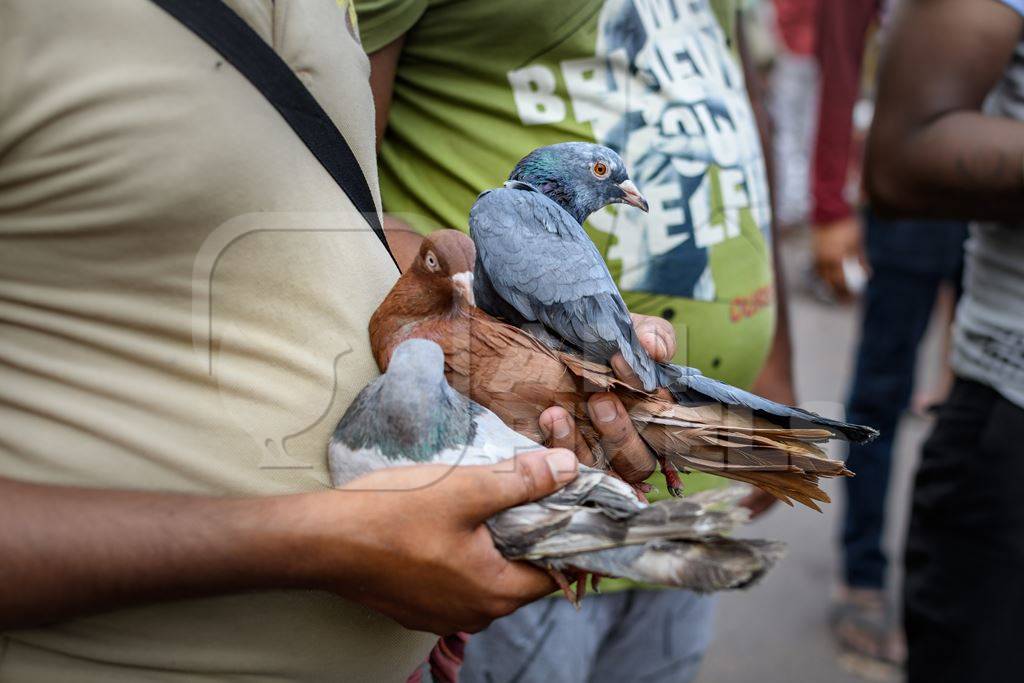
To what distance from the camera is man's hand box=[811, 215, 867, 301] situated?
369 cm

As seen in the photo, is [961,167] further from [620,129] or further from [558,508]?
[558,508]

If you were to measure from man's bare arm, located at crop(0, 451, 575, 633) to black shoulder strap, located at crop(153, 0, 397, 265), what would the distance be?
0.38 meters

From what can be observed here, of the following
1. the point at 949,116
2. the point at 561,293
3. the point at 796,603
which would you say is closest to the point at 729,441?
the point at 561,293

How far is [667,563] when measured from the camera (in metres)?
0.99

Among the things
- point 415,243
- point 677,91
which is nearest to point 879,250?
point 677,91

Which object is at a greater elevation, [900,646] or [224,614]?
[224,614]

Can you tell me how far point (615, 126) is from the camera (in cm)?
154

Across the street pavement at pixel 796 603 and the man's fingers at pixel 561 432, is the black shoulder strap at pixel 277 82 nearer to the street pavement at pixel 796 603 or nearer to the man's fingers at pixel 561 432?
the man's fingers at pixel 561 432

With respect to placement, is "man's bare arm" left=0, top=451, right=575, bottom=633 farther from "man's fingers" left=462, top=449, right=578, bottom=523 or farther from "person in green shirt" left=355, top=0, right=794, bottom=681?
"person in green shirt" left=355, top=0, right=794, bottom=681

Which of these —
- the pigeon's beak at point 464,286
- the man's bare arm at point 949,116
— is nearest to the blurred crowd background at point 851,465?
the man's bare arm at point 949,116

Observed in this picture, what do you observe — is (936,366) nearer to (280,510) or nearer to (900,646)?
(900,646)

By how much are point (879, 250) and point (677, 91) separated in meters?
2.35

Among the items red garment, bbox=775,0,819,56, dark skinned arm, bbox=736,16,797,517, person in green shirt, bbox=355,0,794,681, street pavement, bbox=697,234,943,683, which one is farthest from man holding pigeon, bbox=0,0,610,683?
red garment, bbox=775,0,819,56

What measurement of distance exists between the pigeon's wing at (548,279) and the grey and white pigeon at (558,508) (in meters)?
0.15
